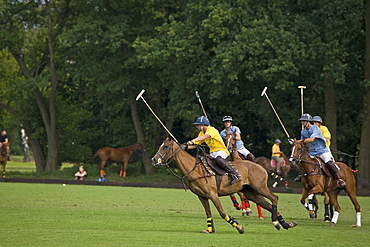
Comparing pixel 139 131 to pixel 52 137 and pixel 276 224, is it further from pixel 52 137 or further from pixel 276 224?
pixel 276 224

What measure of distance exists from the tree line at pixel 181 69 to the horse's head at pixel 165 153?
1664 centimetres

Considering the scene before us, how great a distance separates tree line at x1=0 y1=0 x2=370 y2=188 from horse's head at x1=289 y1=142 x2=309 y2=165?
1375 centimetres

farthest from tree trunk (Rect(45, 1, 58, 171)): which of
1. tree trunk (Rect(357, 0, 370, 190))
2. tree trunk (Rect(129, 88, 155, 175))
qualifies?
tree trunk (Rect(357, 0, 370, 190))

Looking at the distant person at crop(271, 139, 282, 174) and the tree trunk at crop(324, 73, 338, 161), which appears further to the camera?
the distant person at crop(271, 139, 282, 174)

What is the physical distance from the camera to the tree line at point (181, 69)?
1190 inches

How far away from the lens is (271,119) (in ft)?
117

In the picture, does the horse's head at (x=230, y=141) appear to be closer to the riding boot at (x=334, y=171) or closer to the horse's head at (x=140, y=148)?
the riding boot at (x=334, y=171)

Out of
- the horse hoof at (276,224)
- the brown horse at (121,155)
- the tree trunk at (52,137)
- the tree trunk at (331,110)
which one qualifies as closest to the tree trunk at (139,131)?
the brown horse at (121,155)

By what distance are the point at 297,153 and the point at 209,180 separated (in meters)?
3.00

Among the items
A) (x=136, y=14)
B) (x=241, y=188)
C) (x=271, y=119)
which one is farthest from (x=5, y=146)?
(x=241, y=188)

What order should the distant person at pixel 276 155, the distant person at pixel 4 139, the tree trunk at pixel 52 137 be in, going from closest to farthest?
the distant person at pixel 276 155 < the distant person at pixel 4 139 < the tree trunk at pixel 52 137

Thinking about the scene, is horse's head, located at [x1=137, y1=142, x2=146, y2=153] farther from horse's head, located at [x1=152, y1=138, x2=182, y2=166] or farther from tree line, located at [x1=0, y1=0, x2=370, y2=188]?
horse's head, located at [x1=152, y1=138, x2=182, y2=166]

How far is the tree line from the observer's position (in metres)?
30.2

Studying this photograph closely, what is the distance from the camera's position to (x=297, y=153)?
15734mm
